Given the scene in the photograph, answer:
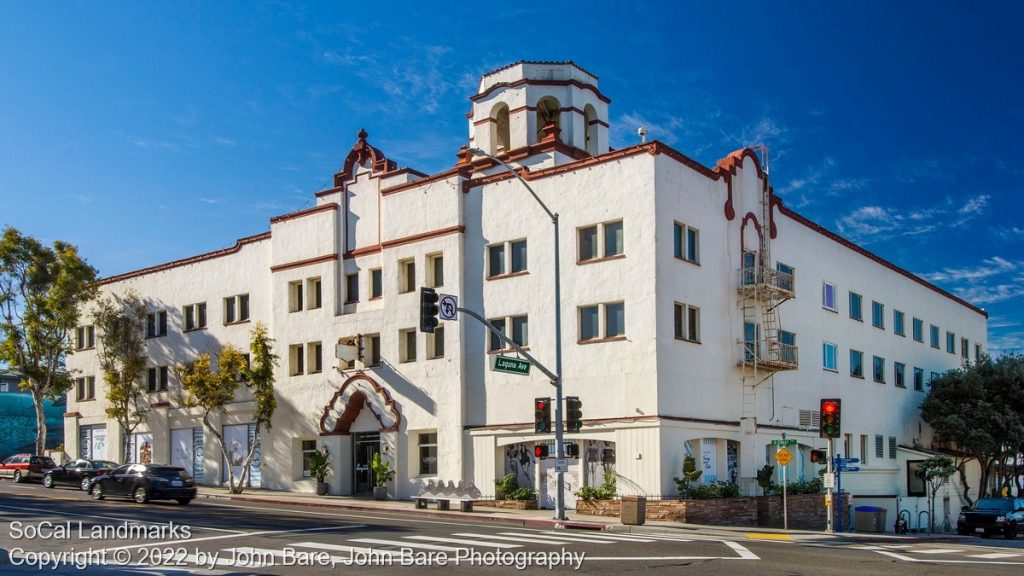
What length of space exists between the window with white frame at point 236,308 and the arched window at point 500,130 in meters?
14.0

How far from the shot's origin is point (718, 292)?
127ft

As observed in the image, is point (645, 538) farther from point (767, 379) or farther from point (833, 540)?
point (767, 379)

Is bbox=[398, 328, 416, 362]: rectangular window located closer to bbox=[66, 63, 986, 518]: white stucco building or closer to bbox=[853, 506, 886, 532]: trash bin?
bbox=[66, 63, 986, 518]: white stucco building

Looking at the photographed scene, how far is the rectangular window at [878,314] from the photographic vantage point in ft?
167

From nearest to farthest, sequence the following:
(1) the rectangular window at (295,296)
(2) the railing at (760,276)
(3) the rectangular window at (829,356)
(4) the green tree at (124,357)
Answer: (2) the railing at (760,276) < (3) the rectangular window at (829,356) < (1) the rectangular window at (295,296) < (4) the green tree at (124,357)

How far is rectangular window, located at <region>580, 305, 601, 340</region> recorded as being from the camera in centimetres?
3688

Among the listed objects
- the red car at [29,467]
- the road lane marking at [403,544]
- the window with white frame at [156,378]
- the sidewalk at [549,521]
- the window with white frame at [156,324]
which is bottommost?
the sidewalk at [549,521]

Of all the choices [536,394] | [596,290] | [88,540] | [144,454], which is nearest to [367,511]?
[536,394]

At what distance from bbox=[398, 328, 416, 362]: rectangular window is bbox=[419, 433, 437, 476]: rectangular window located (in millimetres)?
3180

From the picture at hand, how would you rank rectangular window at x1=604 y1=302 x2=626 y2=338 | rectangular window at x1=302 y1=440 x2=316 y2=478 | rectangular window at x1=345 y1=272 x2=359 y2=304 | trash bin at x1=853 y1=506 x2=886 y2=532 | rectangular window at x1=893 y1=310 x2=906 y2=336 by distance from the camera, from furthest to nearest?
rectangular window at x1=893 y1=310 x2=906 y2=336 → rectangular window at x1=302 y1=440 x2=316 y2=478 → rectangular window at x1=345 y1=272 x2=359 y2=304 → trash bin at x1=853 y1=506 x2=886 y2=532 → rectangular window at x1=604 y1=302 x2=626 y2=338

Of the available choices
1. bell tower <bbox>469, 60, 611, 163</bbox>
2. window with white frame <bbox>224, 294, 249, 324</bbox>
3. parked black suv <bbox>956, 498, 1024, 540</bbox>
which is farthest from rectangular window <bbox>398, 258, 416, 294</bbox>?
parked black suv <bbox>956, 498, 1024, 540</bbox>

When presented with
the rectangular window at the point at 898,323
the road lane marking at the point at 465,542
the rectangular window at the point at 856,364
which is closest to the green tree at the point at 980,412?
the rectangular window at the point at 898,323

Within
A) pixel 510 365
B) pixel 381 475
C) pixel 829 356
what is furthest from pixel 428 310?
pixel 829 356

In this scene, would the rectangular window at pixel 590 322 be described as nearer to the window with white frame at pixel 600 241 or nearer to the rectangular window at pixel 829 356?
the window with white frame at pixel 600 241
